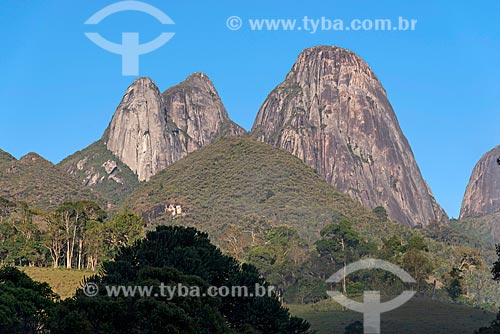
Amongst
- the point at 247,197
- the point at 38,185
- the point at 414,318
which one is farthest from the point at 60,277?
the point at 38,185

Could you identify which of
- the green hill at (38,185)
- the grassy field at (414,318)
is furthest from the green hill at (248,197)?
the grassy field at (414,318)

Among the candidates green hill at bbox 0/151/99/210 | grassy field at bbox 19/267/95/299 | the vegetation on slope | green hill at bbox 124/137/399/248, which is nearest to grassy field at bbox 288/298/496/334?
grassy field at bbox 19/267/95/299

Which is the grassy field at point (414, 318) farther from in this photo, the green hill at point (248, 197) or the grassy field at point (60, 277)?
the green hill at point (248, 197)

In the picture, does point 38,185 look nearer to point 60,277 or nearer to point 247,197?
point 247,197

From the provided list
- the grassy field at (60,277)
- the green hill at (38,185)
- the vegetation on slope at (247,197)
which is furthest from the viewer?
the green hill at (38,185)

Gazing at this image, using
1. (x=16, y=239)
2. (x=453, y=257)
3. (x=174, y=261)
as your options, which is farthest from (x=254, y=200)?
(x=174, y=261)

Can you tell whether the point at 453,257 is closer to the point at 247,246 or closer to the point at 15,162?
the point at 247,246

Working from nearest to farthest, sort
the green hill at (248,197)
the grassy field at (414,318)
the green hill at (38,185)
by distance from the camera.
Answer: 1. the grassy field at (414,318)
2. the green hill at (248,197)
3. the green hill at (38,185)
